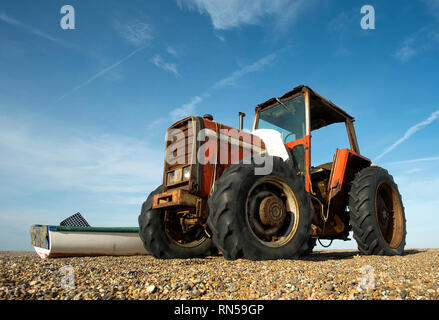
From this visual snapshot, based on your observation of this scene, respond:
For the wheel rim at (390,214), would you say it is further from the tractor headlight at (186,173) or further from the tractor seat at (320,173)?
the tractor headlight at (186,173)

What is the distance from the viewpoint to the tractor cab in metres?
5.38

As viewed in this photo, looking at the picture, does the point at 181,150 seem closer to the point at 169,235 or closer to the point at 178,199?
the point at 178,199

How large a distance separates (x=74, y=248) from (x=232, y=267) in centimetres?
426

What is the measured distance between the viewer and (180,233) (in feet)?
16.5

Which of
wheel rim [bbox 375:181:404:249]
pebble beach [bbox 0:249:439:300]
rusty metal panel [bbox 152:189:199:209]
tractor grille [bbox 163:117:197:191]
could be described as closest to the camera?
pebble beach [bbox 0:249:439:300]

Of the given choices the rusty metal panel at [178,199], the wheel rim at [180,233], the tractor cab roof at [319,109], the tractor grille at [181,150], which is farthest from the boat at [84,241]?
the tractor cab roof at [319,109]

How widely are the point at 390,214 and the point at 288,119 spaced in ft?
9.87

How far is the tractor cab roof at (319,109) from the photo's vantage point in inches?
227

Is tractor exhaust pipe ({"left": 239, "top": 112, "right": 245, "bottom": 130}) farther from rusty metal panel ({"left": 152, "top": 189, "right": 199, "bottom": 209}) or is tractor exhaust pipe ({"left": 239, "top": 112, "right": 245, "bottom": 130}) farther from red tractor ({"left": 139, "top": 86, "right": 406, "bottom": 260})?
rusty metal panel ({"left": 152, "top": 189, "right": 199, "bottom": 209})

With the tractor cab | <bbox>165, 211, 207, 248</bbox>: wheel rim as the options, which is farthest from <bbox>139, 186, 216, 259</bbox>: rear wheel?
the tractor cab

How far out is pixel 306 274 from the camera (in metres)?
2.58

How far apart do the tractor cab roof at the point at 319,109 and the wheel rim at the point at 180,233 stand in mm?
2800
